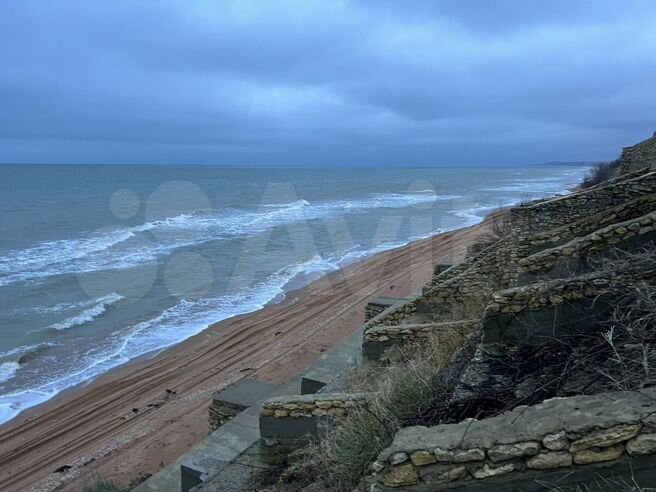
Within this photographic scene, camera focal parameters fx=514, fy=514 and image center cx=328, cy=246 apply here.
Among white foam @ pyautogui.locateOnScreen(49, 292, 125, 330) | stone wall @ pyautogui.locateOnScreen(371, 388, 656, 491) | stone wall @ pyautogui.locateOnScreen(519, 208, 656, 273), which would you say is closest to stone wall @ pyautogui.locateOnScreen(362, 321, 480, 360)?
stone wall @ pyautogui.locateOnScreen(519, 208, 656, 273)

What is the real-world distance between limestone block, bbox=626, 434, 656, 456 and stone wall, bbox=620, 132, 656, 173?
1432 cm

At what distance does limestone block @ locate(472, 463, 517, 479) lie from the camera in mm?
2916

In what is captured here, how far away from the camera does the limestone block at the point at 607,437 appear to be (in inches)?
107

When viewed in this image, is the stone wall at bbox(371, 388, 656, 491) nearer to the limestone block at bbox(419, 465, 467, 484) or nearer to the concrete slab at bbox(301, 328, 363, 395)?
the limestone block at bbox(419, 465, 467, 484)

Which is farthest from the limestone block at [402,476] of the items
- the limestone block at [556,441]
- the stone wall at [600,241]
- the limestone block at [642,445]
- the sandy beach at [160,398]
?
the sandy beach at [160,398]

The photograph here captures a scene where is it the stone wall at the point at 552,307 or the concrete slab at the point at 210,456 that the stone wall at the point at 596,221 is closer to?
the stone wall at the point at 552,307

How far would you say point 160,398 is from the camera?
11531 millimetres

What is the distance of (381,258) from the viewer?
2494 centimetres

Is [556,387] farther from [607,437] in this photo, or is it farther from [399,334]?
[399,334]

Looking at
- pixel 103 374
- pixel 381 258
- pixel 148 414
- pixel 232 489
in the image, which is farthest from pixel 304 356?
pixel 381 258

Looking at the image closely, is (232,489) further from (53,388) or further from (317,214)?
(317,214)

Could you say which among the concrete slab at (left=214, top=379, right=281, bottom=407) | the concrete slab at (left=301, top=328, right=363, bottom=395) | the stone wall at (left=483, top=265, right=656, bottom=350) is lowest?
the concrete slab at (left=214, top=379, right=281, bottom=407)

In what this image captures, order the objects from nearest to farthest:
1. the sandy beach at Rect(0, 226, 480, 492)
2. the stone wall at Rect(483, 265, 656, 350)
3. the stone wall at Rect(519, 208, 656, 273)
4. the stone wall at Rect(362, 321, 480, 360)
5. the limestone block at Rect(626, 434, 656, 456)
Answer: the limestone block at Rect(626, 434, 656, 456), the stone wall at Rect(483, 265, 656, 350), the stone wall at Rect(519, 208, 656, 273), the stone wall at Rect(362, 321, 480, 360), the sandy beach at Rect(0, 226, 480, 492)

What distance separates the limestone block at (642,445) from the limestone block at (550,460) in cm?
30
